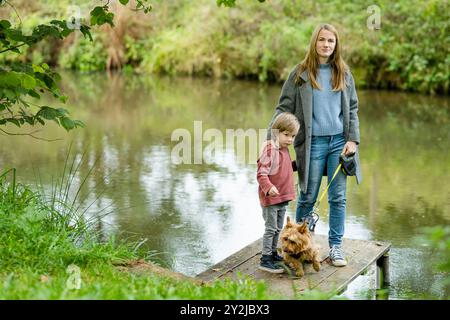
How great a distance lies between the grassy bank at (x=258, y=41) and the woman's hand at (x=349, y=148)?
1403 centimetres

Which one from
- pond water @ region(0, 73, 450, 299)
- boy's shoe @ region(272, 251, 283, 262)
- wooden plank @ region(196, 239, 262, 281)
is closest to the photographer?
wooden plank @ region(196, 239, 262, 281)

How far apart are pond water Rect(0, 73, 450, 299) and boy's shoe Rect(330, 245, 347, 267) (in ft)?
1.11

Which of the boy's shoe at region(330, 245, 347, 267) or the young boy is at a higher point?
the young boy

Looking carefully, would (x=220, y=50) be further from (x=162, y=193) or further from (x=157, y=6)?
(x=162, y=193)

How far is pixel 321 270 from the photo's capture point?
596 centimetres

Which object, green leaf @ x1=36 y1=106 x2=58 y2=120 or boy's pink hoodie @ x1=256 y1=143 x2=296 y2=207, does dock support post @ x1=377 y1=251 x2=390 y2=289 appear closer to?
boy's pink hoodie @ x1=256 y1=143 x2=296 y2=207

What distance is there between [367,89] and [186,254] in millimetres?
16213

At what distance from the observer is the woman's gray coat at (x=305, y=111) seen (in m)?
6.13

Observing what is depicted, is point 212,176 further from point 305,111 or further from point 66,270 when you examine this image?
point 66,270

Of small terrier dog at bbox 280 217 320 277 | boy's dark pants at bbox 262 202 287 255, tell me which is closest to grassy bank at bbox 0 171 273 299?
small terrier dog at bbox 280 217 320 277

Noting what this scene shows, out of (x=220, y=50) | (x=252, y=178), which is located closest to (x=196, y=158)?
(x=252, y=178)

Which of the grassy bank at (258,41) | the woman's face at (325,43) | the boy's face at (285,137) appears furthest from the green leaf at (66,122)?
the grassy bank at (258,41)

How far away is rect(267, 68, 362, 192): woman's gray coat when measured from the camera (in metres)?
6.13

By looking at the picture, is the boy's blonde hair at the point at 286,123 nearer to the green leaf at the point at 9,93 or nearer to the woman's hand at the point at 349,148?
the woman's hand at the point at 349,148
